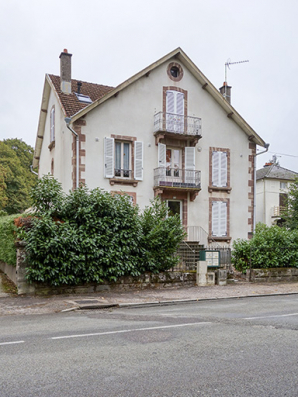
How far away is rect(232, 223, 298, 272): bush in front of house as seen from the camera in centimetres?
1714


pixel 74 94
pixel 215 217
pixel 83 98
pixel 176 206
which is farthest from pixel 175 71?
pixel 215 217

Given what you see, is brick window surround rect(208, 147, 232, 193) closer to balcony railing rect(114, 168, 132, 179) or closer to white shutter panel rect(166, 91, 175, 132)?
white shutter panel rect(166, 91, 175, 132)

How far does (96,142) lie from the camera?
830 inches

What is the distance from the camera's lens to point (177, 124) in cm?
2272

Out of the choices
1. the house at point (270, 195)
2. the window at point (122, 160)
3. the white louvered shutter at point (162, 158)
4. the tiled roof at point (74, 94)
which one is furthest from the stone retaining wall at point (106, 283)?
the house at point (270, 195)

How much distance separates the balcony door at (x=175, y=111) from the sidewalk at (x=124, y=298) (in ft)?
33.6

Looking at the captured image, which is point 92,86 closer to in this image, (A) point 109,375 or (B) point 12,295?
(B) point 12,295

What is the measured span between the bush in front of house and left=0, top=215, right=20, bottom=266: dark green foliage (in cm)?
910

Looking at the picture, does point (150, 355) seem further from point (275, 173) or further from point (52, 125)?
point (275, 173)

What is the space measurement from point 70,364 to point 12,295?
7.36m

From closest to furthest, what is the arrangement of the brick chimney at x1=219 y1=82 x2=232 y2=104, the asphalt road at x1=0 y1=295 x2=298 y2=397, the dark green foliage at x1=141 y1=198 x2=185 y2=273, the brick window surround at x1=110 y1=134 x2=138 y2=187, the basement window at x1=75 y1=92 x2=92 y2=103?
the asphalt road at x1=0 y1=295 x2=298 y2=397, the dark green foliage at x1=141 y1=198 x2=185 y2=273, the brick window surround at x1=110 y1=134 x2=138 y2=187, the basement window at x1=75 y1=92 x2=92 y2=103, the brick chimney at x1=219 y1=82 x2=232 y2=104

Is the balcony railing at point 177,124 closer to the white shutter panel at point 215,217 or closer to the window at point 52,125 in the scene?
the white shutter panel at point 215,217

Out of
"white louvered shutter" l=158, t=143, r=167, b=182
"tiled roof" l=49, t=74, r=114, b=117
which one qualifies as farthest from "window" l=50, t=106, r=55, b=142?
"white louvered shutter" l=158, t=143, r=167, b=182

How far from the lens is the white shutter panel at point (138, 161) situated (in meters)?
21.8
